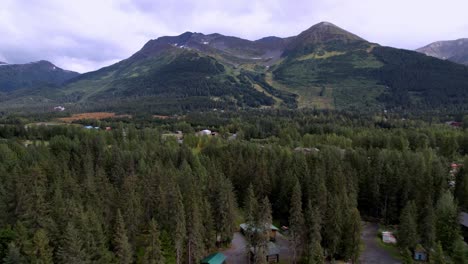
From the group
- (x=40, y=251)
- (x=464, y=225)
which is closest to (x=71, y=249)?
(x=40, y=251)

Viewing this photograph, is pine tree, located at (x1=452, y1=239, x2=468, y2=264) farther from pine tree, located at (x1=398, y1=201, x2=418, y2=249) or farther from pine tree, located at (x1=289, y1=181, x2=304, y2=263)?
pine tree, located at (x1=289, y1=181, x2=304, y2=263)

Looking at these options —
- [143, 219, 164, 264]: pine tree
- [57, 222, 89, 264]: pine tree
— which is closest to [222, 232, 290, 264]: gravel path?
[143, 219, 164, 264]: pine tree

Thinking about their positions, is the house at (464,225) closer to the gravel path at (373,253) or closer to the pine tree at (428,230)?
A: the pine tree at (428,230)

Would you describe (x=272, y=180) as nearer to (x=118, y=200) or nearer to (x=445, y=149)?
(x=118, y=200)

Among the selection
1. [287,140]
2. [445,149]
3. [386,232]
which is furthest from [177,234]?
[445,149]

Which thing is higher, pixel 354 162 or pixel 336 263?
pixel 354 162

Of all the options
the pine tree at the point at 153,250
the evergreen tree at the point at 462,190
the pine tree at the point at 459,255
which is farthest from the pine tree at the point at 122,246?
the evergreen tree at the point at 462,190

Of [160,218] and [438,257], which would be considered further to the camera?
[160,218]
